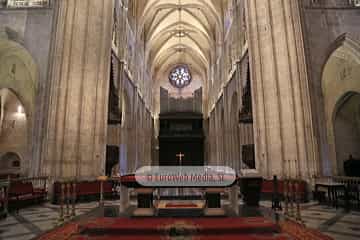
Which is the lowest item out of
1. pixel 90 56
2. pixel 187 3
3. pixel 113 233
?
pixel 113 233

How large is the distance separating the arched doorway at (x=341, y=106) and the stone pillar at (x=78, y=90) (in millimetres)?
12012

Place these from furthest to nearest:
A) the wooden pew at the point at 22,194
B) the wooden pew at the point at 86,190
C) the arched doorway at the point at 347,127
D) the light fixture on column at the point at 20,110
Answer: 1. the light fixture on column at the point at 20,110
2. the arched doorway at the point at 347,127
3. the wooden pew at the point at 86,190
4. the wooden pew at the point at 22,194

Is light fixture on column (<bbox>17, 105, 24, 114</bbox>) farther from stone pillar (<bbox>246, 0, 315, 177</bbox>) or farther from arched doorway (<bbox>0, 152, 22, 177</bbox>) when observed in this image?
stone pillar (<bbox>246, 0, 315, 177</bbox>)

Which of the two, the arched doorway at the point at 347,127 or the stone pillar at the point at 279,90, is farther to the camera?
the arched doorway at the point at 347,127

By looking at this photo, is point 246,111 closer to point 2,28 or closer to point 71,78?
point 71,78

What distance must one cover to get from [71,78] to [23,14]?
4.31 meters

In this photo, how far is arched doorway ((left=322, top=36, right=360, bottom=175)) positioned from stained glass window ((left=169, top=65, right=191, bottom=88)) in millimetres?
19413

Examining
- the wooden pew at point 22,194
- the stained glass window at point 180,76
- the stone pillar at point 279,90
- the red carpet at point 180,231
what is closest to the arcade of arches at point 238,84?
the stone pillar at point 279,90

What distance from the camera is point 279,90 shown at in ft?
31.3

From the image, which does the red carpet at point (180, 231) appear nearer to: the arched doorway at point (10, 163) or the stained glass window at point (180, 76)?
the arched doorway at point (10, 163)

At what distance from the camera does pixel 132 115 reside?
1795cm

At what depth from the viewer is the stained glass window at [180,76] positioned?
31.3m

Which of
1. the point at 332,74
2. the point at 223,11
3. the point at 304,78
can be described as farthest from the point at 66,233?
the point at 223,11

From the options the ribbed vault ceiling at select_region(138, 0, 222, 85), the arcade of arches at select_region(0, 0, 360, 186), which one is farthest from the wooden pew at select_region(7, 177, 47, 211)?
the ribbed vault ceiling at select_region(138, 0, 222, 85)
